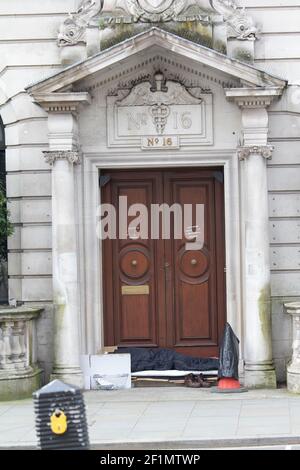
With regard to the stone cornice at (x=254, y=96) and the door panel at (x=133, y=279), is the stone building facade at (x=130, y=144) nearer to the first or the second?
the stone cornice at (x=254, y=96)

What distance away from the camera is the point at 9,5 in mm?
15398

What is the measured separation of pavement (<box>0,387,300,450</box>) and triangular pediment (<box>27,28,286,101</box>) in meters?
4.16

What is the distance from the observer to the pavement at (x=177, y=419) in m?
11.1

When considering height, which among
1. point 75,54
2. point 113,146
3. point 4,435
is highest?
point 75,54

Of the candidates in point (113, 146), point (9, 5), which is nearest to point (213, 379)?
point (113, 146)

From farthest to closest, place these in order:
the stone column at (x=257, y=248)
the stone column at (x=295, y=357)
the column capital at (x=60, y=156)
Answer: the column capital at (x=60, y=156) → the stone column at (x=257, y=248) → the stone column at (x=295, y=357)

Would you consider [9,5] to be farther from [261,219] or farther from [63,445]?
[63,445]

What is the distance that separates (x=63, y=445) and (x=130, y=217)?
734 cm

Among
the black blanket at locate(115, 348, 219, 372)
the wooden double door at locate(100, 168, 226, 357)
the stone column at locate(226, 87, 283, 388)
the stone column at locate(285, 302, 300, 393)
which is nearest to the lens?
the stone column at locate(285, 302, 300, 393)

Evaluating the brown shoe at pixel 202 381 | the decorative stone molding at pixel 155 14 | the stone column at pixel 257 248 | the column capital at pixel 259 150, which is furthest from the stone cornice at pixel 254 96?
the brown shoe at pixel 202 381

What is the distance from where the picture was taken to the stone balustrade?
14.3 metres

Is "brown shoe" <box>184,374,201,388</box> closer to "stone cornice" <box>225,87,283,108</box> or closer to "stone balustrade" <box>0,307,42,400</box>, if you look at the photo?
"stone balustrade" <box>0,307,42,400</box>

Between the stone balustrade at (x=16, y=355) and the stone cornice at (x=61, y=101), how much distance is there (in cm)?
279

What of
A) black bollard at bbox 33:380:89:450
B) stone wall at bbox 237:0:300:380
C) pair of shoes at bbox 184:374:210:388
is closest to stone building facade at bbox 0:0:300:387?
stone wall at bbox 237:0:300:380
